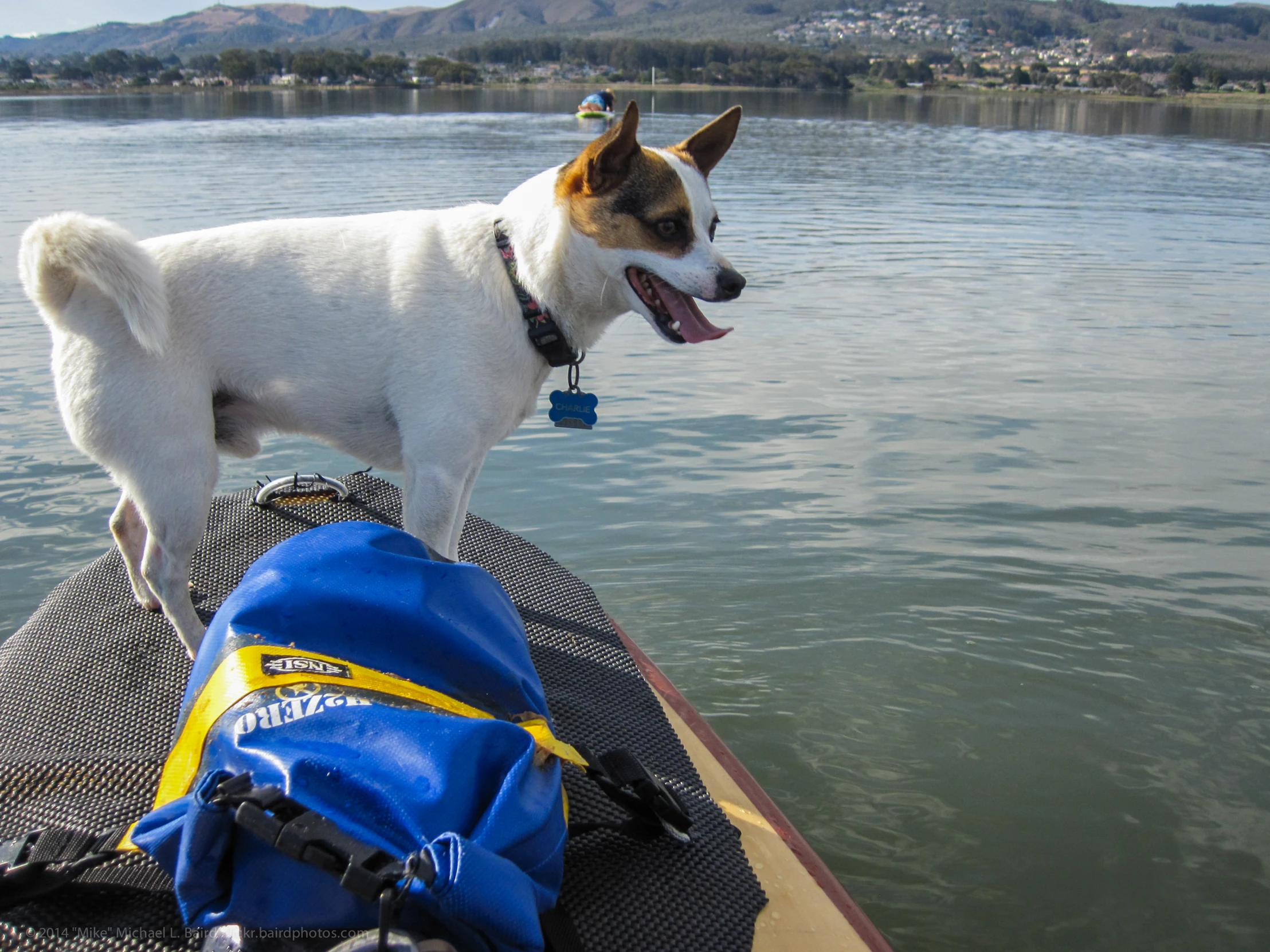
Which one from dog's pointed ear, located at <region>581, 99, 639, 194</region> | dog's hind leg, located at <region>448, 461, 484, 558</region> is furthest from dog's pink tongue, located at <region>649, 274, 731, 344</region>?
dog's hind leg, located at <region>448, 461, 484, 558</region>

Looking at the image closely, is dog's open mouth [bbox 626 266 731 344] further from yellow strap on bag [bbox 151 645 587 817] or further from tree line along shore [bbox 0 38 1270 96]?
tree line along shore [bbox 0 38 1270 96]

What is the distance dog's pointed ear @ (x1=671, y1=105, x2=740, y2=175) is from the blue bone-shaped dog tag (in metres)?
0.94

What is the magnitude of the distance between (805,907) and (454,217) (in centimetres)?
245

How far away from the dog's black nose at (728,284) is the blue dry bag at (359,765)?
140 centimetres

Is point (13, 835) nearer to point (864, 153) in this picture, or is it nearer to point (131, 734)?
point (131, 734)

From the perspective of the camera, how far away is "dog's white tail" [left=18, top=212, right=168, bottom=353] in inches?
108

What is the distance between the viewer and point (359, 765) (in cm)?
164

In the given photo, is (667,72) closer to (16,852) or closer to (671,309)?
(671,309)

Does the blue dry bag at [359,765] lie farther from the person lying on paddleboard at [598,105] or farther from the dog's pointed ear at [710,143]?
the person lying on paddleboard at [598,105]

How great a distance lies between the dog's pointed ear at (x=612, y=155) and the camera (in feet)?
9.80

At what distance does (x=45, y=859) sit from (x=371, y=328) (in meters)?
1.83

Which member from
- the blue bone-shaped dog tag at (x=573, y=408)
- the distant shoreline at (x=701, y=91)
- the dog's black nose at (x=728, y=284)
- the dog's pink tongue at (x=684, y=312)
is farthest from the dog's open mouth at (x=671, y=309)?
the distant shoreline at (x=701, y=91)

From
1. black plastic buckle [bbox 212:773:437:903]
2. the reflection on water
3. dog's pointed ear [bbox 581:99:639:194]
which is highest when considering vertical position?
the reflection on water

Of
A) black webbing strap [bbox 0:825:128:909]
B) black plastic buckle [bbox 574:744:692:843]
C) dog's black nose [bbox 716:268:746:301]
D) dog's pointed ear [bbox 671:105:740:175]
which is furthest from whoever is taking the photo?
dog's pointed ear [bbox 671:105:740:175]
